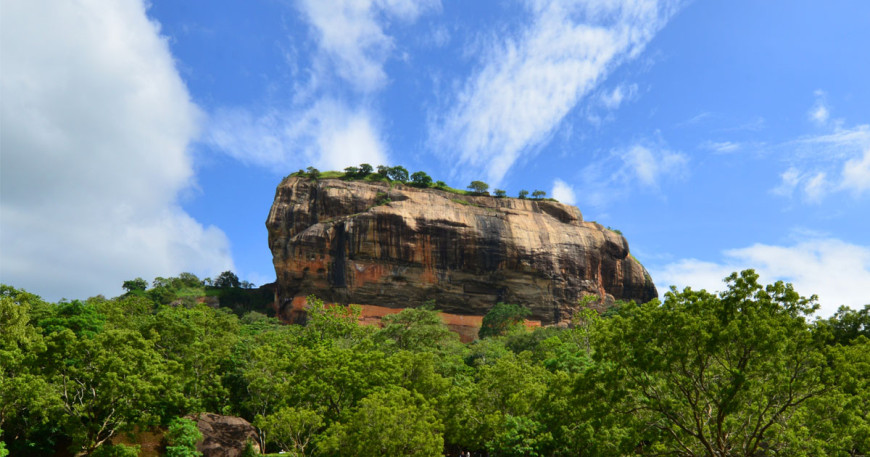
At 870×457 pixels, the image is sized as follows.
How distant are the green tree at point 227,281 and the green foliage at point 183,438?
53433 mm

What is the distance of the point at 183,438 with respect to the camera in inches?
909

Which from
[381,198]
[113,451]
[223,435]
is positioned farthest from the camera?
[381,198]

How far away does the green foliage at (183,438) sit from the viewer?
22.5 metres

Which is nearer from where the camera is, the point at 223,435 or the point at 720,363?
the point at 720,363

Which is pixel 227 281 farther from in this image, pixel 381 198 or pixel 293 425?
pixel 293 425

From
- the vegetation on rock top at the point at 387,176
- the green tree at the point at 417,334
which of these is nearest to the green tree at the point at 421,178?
the vegetation on rock top at the point at 387,176

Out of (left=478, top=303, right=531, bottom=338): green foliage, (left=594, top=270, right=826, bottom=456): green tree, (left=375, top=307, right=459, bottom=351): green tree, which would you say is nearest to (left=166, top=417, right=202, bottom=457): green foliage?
(left=375, top=307, right=459, bottom=351): green tree

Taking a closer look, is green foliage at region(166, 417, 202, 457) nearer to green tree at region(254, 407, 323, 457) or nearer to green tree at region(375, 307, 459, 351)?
green tree at region(254, 407, 323, 457)

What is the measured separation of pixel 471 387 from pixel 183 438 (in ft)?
42.9

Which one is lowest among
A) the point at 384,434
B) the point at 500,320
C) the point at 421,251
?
the point at 384,434

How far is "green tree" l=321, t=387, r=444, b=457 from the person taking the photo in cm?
1792

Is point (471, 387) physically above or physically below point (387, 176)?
below

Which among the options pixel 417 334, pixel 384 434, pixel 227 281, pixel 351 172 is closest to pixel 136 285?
pixel 227 281

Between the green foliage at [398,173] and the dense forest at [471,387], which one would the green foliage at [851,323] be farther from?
the green foliage at [398,173]
